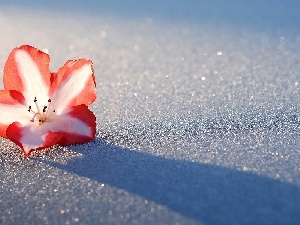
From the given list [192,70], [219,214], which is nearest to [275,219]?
[219,214]

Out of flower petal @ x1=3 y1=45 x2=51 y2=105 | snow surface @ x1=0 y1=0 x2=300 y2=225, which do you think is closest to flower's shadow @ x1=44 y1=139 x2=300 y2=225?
snow surface @ x1=0 y1=0 x2=300 y2=225

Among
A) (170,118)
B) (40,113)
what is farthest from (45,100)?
(170,118)

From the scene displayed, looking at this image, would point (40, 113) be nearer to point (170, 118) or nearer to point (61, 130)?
point (61, 130)

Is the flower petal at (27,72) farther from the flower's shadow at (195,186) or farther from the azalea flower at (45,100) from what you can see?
the flower's shadow at (195,186)

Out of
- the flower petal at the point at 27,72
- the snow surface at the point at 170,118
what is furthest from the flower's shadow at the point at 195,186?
the flower petal at the point at 27,72

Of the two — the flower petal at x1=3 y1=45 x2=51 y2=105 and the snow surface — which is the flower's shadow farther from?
the flower petal at x1=3 y1=45 x2=51 y2=105
